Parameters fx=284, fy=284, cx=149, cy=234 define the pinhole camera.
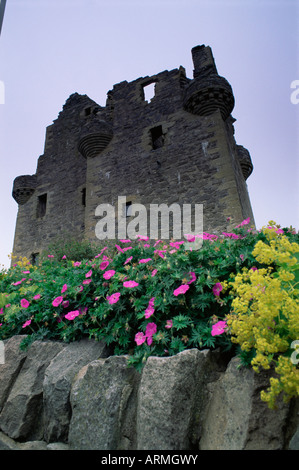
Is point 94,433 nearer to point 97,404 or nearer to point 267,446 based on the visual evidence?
point 97,404

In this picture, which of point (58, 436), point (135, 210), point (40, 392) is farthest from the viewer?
point (135, 210)

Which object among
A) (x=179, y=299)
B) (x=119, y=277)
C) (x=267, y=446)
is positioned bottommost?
(x=267, y=446)

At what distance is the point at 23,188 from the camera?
14875mm

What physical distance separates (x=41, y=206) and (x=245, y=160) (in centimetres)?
1013

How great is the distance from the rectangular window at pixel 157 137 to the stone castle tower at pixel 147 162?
40 mm

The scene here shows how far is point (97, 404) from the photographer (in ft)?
6.09

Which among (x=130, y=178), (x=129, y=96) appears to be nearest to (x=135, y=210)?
(x=130, y=178)

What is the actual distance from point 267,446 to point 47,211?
45.1 ft

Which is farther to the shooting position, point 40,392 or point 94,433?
point 40,392

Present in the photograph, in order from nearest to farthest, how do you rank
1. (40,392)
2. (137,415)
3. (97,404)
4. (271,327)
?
(271,327) < (137,415) < (97,404) < (40,392)

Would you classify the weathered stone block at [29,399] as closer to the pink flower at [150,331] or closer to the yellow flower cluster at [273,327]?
the pink flower at [150,331]

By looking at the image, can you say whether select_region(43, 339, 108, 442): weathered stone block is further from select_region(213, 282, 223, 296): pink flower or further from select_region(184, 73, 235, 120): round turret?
select_region(184, 73, 235, 120): round turret

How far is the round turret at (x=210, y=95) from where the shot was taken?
918 cm

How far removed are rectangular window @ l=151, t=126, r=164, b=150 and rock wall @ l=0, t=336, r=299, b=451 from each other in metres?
9.78
